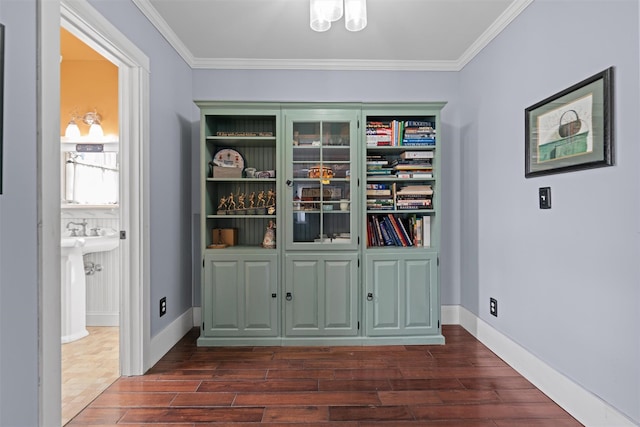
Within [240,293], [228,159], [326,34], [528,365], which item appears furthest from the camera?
[228,159]

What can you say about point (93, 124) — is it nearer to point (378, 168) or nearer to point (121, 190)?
point (121, 190)

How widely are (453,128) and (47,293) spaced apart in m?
3.26

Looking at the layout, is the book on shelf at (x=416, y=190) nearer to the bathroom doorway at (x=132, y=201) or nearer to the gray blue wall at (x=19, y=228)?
the bathroom doorway at (x=132, y=201)

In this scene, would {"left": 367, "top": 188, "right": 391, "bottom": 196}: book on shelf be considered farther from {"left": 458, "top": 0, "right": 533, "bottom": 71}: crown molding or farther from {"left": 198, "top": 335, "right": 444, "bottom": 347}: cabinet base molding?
{"left": 458, "top": 0, "right": 533, "bottom": 71}: crown molding

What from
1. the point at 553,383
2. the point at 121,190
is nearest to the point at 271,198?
the point at 121,190

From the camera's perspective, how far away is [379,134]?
2977 mm

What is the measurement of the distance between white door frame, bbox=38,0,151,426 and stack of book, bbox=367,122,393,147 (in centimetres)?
169

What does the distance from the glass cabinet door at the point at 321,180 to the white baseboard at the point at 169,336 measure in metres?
1.17

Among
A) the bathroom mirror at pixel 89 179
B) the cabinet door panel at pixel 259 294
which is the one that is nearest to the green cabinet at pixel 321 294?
the cabinet door panel at pixel 259 294

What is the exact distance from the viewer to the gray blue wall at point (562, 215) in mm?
1565

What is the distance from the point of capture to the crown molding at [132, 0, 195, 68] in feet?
7.71

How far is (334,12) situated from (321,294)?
2.01m

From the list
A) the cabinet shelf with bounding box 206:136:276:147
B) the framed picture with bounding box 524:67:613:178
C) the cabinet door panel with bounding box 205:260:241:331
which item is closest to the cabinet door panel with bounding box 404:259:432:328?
the framed picture with bounding box 524:67:613:178

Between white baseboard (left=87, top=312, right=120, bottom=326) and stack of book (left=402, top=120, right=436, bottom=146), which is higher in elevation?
stack of book (left=402, top=120, right=436, bottom=146)
